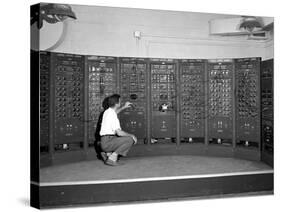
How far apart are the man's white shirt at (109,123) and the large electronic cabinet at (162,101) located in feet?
0.22

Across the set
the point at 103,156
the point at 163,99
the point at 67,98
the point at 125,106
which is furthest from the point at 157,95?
the point at 67,98

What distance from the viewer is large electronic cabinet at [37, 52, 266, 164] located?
516 centimetres

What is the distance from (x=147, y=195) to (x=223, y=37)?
222 centimetres

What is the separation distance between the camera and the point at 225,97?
579 centimetres

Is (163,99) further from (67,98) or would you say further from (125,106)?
(67,98)

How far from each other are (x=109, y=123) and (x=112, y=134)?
138 millimetres

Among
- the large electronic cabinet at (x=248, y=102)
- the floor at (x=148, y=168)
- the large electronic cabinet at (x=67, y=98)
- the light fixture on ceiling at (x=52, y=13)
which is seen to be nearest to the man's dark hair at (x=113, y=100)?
the large electronic cabinet at (x=67, y=98)

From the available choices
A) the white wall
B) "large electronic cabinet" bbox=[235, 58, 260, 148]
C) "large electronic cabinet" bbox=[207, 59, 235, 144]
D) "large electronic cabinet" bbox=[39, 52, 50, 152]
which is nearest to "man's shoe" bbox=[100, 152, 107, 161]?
"large electronic cabinet" bbox=[39, 52, 50, 152]

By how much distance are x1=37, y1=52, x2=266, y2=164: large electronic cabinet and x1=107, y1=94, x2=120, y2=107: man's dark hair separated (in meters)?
0.07

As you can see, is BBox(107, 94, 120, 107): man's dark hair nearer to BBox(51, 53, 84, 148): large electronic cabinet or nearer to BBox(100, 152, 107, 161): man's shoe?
BBox(51, 53, 84, 148): large electronic cabinet

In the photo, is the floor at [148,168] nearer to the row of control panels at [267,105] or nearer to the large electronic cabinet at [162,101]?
the large electronic cabinet at [162,101]

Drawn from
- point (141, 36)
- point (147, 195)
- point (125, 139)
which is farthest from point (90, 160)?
point (141, 36)

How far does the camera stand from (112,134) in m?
5.33

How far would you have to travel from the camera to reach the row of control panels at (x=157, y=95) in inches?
204
